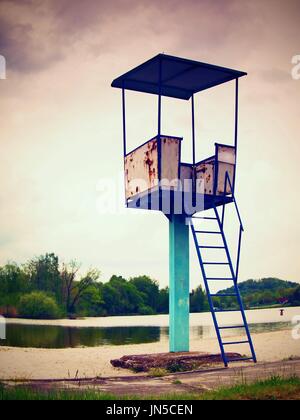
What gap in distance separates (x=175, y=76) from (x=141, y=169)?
94.6 inches

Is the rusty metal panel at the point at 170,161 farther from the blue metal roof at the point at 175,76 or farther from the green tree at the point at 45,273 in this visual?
the green tree at the point at 45,273

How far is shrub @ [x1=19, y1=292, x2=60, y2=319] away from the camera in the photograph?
4047 centimetres

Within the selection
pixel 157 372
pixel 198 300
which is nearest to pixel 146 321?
pixel 198 300

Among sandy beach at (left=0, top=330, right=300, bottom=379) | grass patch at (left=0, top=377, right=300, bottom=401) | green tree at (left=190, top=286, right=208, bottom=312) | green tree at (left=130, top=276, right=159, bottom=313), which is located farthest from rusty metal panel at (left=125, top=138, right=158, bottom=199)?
green tree at (left=130, top=276, right=159, bottom=313)

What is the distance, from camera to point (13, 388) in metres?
8.77

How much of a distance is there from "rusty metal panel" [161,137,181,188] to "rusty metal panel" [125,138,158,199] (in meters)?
0.16

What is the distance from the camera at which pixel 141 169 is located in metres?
11.8

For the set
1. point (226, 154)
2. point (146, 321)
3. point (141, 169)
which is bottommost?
point (146, 321)

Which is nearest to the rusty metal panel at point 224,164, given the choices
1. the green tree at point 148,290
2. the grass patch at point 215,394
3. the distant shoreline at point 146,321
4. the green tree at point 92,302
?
the grass patch at point 215,394

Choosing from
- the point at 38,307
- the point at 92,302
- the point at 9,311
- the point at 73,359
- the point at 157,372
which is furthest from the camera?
the point at 92,302

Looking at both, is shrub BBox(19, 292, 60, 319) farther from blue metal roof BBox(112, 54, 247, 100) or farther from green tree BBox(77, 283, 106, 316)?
blue metal roof BBox(112, 54, 247, 100)

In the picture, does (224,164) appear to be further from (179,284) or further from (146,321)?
(146,321)

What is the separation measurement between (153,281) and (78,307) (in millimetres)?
8963
